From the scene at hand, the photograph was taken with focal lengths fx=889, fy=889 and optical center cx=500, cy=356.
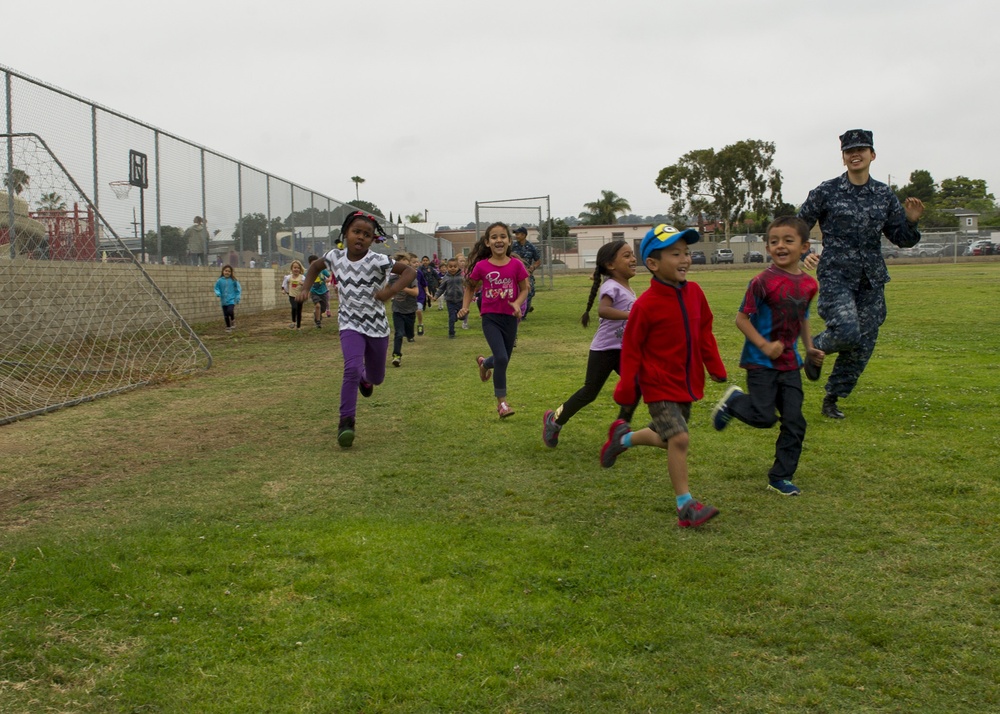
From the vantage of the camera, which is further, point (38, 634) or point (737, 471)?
point (737, 471)

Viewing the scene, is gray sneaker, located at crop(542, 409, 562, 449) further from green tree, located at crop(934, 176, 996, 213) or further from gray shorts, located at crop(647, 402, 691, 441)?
green tree, located at crop(934, 176, 996, 213)

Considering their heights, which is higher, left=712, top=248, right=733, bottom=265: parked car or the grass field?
left=712, top=248, right=733, bottom=265: parked car

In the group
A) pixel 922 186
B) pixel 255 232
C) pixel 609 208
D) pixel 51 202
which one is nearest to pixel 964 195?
pixel 922 186

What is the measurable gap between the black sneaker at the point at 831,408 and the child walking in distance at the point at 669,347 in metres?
2.94

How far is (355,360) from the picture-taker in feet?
23.9

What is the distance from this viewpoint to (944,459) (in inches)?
238

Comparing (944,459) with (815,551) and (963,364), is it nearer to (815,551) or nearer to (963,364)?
(815,551)

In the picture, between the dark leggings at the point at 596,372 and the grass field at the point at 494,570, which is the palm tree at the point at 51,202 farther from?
the dark leggings at the point at 596,372

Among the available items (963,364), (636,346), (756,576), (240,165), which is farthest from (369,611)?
(240,165)

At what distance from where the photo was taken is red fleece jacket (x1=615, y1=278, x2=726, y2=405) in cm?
506

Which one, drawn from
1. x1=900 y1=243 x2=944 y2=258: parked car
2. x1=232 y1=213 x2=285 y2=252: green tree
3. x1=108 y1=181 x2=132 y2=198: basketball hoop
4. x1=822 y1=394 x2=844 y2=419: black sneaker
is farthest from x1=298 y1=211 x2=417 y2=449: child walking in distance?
x1=900 y1=243 x2=944 y2=258: parked car

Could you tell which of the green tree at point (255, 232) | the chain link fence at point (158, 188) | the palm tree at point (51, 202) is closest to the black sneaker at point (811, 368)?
the chain link fence at point (158, 188)

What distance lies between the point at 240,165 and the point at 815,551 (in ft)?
76.9

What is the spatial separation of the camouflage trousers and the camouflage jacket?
0.36 ft
